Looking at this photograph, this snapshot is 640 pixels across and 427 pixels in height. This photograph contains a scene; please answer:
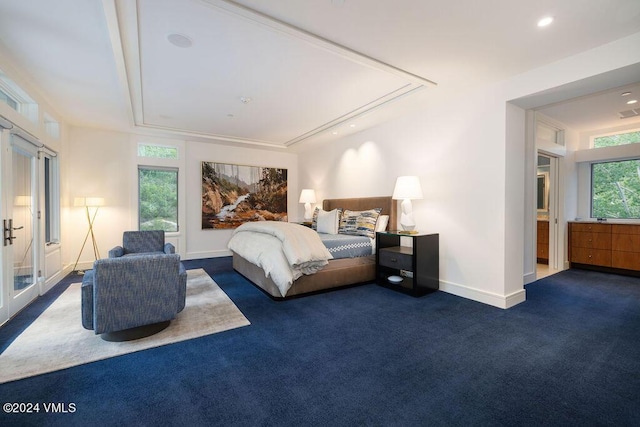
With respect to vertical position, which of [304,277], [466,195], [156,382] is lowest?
[156,382]

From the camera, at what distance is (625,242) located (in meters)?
4.68

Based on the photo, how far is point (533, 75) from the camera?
9.90 ft

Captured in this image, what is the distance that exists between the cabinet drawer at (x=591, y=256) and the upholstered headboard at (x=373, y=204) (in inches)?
144

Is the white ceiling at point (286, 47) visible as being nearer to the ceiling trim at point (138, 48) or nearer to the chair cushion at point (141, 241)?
the ceiling trim at point (138, 48)

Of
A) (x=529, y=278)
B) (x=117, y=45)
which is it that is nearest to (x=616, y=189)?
(x=529, y=278)

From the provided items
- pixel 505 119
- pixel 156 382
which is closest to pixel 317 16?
pixel 505 119

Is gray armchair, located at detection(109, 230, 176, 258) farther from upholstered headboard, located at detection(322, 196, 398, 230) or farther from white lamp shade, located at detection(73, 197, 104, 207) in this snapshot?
upholstered headboard, located at detection(322, 196, 398, 230)

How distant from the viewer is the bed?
11.5 feet

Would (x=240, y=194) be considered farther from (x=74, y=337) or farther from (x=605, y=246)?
(x=605, y=246)

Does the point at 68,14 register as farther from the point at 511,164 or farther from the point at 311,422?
the point at 511,164

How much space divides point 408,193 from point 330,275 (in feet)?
5.13

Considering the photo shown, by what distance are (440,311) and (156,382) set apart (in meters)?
2.74

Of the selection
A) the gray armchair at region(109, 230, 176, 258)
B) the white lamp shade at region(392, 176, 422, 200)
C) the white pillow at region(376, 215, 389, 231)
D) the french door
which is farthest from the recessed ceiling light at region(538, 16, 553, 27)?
the french door

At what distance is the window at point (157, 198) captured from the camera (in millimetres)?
5816
